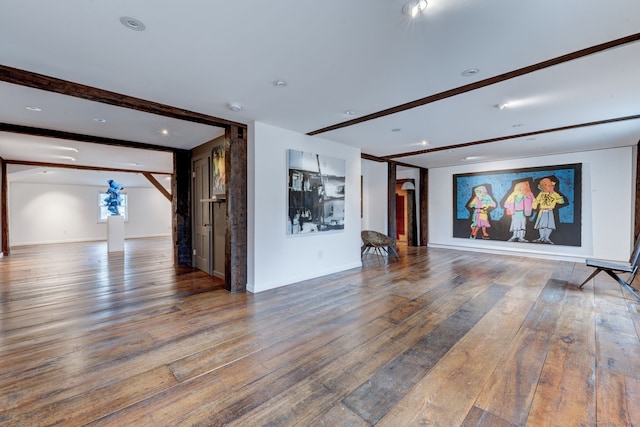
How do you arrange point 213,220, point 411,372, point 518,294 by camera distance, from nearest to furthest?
1. point 411,372
2. point 518,294
3. point 213,220

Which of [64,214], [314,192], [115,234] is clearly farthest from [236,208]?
[64,214]

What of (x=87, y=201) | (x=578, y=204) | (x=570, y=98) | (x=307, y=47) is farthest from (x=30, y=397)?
(x=87, y=201)

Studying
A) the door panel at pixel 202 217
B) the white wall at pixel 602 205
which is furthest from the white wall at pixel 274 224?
the white wall at pixel 602 205

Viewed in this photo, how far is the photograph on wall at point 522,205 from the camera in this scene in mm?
6215

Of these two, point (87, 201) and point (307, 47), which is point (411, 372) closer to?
point (307, 47)

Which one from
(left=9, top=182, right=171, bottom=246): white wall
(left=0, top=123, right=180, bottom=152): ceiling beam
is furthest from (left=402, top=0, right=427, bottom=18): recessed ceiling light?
(left=9, top=182, right=171, bottom=246): white wall

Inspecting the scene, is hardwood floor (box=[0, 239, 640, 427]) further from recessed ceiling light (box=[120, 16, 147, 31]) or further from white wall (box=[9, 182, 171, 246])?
white wall (box=[9, 182, 171, 246])

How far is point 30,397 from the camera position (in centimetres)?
176

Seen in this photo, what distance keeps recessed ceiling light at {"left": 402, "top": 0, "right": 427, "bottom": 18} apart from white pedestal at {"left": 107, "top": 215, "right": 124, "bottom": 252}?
28.8 feet

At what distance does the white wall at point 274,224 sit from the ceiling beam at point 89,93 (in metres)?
0.84

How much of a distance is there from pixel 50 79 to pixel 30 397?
2.66m

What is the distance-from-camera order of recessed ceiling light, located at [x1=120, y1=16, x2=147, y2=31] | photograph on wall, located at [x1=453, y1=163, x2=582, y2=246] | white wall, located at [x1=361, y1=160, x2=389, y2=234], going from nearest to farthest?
recessed ceiling light, located at [x1=120, y1=16, x2=147, y2=31]
photograph on wall, located at [x1=453, y1=163, x2=582, y2=246]
white wall, located at [x1=361, y1=160, x2=389, y2=234]

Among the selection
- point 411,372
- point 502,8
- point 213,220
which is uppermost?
point 502,8

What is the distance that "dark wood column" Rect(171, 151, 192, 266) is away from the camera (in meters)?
5.79
